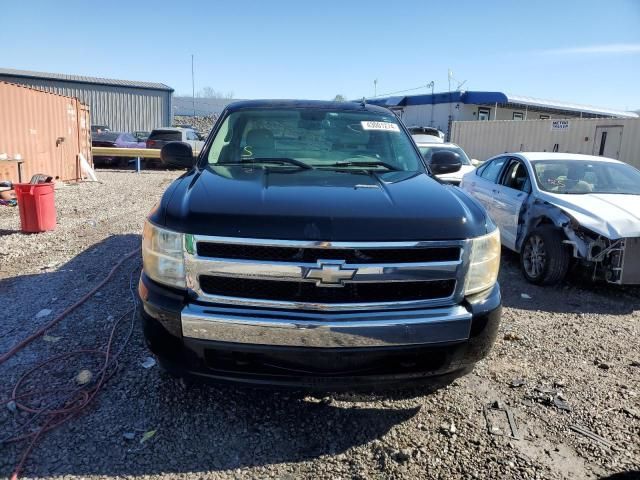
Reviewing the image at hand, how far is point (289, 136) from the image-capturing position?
3.90 metres

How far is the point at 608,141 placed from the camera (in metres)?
18.2

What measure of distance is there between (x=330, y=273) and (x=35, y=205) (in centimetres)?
649

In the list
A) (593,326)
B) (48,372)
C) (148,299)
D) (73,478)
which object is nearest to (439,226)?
(148,299)

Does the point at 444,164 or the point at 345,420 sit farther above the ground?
the point at 444,164

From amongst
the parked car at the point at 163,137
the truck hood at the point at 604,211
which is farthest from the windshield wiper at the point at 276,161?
the parked car at the point at 163,137

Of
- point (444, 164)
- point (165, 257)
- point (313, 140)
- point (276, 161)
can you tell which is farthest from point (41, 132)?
point (165, 257)

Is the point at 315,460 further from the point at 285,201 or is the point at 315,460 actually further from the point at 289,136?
the point at 289,136

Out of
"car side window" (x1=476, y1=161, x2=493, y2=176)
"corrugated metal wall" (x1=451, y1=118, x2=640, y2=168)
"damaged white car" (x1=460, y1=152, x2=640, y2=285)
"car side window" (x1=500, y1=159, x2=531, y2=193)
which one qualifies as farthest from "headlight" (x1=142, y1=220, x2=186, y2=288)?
"corrugated metal wall" (x1=451, y1=118, x2=640, y2=168)

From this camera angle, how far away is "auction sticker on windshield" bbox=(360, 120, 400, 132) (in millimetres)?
4023

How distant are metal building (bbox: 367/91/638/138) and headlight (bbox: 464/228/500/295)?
28.8 metres

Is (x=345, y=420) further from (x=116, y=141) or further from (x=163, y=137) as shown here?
(x=116, y=141)

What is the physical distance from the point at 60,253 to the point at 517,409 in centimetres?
572

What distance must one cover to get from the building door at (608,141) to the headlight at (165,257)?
19.2 m

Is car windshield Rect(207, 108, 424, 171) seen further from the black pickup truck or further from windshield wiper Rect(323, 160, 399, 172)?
the black pickup truck
